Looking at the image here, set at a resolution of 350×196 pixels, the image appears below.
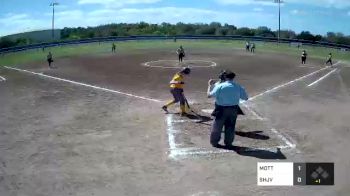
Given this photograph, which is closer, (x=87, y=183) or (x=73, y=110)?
(x=87, y=183)

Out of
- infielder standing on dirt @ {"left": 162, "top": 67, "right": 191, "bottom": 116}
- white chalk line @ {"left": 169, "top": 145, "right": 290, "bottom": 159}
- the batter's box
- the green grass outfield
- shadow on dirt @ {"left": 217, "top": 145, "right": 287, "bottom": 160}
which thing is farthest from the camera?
the green grass outfield

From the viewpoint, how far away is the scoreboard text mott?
8.43m

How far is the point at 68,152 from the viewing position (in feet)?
35.6

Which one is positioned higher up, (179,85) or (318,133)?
(179,85)

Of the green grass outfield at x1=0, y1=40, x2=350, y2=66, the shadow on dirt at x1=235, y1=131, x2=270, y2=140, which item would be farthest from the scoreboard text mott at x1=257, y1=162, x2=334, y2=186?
the green grass outfield at x1=0, y1=40, x2=350, y2=66

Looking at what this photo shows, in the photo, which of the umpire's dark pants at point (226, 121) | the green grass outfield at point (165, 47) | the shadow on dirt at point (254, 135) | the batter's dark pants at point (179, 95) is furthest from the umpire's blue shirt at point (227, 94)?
the green grass outfield at point (165, 47)

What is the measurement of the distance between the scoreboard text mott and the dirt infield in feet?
0.52

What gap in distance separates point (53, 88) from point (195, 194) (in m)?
15.4

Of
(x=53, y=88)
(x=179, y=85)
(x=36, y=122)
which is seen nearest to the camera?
(x=36, y=122)

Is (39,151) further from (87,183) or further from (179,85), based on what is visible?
(179,85)

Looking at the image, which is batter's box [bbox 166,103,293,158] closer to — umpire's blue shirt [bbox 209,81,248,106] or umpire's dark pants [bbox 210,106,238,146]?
umpire's dark pants [bbox 210,106,238,146]

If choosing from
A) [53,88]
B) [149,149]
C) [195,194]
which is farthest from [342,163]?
[53,88]

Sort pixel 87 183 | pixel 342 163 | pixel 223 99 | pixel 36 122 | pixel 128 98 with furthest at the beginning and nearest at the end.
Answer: pixel 128 98, pixel 36 122, pixel 223 99, pixel 342 163, pixel 87 183

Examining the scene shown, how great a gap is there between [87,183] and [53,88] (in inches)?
554
